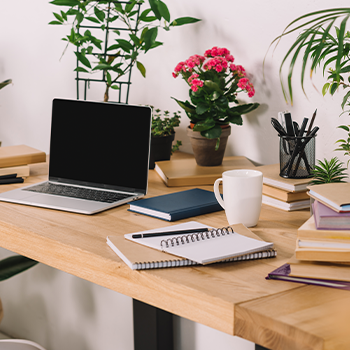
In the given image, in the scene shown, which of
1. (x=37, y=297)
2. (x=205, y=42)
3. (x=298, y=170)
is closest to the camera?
(x=298, y=170)

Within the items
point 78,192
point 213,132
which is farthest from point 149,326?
point 213,132

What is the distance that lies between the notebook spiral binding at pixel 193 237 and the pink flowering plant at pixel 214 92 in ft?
1.84

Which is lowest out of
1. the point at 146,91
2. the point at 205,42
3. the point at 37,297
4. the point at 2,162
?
the point at 37,297

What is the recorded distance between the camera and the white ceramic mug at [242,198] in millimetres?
984

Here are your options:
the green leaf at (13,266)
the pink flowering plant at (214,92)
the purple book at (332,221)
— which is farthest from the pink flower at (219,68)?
the green leaf at (13,266)

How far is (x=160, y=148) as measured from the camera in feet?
5.21

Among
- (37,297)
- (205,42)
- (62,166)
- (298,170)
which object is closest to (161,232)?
(298,170)

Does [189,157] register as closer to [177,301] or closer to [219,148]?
[219,148]

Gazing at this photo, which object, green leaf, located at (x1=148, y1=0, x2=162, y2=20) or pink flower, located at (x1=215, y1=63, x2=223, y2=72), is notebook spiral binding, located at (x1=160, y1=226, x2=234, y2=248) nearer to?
pink flower, located at (x1=215, y1=63, x2=223, y2=72)

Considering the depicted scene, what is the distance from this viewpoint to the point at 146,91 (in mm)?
1885

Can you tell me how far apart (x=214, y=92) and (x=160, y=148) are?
28 cm

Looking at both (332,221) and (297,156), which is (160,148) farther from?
(332,221)

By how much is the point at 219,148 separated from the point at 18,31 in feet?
4.62

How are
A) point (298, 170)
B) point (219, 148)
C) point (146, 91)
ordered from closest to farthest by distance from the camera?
point (298, 170) → point (219, 148) → point (146, 91)
